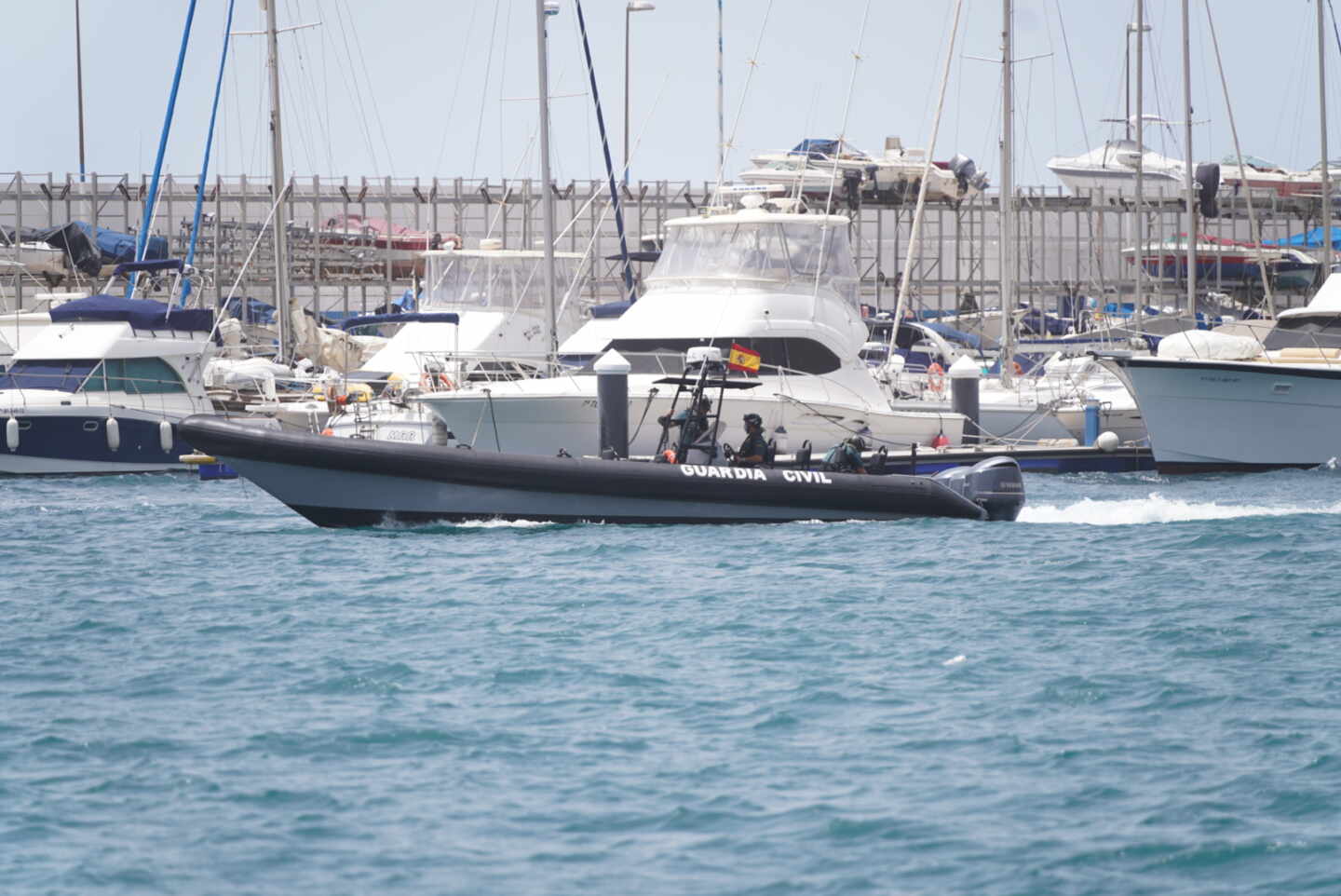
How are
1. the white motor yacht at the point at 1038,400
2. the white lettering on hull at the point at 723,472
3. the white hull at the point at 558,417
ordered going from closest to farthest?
1. the white lettering on hull at the point at 723,472
2. the white hull at the point at 558,417
3. the white motor yacht at the point at 1038,400

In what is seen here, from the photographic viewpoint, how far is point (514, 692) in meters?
11.8

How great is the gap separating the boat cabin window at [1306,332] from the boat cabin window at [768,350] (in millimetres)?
7935

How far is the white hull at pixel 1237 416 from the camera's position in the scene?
87.8ft

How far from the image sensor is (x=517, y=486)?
18562mm

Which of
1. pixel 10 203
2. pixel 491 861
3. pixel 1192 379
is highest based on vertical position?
pixel 10 203

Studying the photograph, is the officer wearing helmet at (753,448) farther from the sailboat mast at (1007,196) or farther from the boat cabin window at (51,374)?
the boat cabin window at (51,374)

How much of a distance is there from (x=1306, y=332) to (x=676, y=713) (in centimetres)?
2027

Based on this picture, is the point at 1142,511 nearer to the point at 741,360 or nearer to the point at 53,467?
the point at 741,360

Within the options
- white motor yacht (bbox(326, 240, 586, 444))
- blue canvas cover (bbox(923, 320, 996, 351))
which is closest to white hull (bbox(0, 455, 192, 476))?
white motor yacht (bbox(326, 240, 586, 444))

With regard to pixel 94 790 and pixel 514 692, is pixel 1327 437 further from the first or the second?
pixel 94 790

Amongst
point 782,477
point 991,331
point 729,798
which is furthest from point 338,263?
point 729,798

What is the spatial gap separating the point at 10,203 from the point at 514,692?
47.5 meters

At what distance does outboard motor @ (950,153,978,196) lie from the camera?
48.0 m

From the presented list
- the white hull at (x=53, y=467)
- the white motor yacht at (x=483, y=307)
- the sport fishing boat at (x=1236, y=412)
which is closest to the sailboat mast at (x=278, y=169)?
the white motor yacht at (x=483, y=307)
